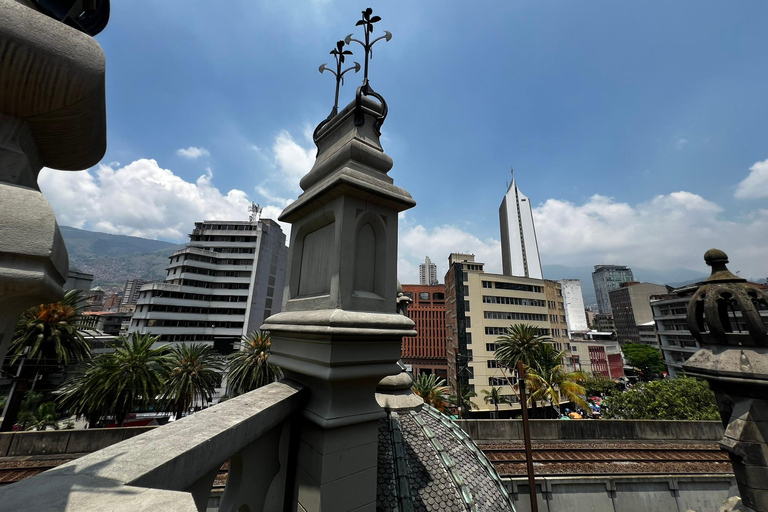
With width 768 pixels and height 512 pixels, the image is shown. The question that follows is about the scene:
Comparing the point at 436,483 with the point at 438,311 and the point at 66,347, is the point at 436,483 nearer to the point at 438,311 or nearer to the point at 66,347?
the point at 66,347

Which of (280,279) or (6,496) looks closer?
(6,496)

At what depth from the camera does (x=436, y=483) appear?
18.1 feet

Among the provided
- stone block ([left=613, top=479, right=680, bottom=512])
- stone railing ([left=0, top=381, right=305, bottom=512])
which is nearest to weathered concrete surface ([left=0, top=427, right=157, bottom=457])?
stone railing ([left=0, top=381, right=305, bottom=512])

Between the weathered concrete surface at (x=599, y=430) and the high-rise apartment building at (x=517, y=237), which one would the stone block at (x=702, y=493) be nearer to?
the weathered concrete surface at (x=599, y=430)

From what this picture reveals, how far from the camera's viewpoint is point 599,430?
66.0 ft

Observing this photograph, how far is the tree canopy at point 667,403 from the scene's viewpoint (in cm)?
2459

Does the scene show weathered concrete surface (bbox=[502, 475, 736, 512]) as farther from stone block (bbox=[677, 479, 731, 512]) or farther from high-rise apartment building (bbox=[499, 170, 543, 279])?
high-rise apartment building (bbox=[499, 170, 543, 279])

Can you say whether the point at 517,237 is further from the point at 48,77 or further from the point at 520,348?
the point at 48,77

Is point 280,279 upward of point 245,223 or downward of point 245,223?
downward

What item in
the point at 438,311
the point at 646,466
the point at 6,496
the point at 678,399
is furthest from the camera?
the point at 438,311

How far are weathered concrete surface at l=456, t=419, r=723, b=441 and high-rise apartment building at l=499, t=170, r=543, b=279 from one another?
297ft

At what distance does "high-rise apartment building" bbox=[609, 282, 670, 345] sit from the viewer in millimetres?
107125

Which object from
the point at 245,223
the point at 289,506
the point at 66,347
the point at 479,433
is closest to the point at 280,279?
the point at 245,223

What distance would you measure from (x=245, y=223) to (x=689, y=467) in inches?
3015
